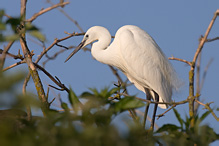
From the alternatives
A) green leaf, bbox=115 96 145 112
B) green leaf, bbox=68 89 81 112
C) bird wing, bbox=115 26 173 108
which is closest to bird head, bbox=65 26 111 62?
bird wing, bbox=115 26 173 108

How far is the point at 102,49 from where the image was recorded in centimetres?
466

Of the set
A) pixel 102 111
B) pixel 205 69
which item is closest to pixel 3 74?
pixel 102 111

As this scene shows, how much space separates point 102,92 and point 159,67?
2966 mm

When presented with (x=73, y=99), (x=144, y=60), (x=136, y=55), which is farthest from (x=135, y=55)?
(x=73, y=99)

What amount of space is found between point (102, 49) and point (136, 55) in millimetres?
461

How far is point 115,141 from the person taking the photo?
104 cm

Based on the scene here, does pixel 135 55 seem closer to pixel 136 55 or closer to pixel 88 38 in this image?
pixel 136 55

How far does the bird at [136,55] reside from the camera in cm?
460

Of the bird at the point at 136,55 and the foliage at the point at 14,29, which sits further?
the bird at the point at 136,55

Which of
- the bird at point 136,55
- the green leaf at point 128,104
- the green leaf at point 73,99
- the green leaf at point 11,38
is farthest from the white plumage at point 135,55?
the green leaf at point 11,38

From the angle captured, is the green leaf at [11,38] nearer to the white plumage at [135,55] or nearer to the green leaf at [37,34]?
the green leaf at [37,34]

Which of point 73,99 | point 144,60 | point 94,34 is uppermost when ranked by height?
point 94,34

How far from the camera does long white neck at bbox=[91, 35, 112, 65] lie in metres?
4.58

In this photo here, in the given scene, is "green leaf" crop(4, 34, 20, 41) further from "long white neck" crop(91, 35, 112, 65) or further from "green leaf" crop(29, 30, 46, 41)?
"long white neck" crop(91, 35, 112, 65)
